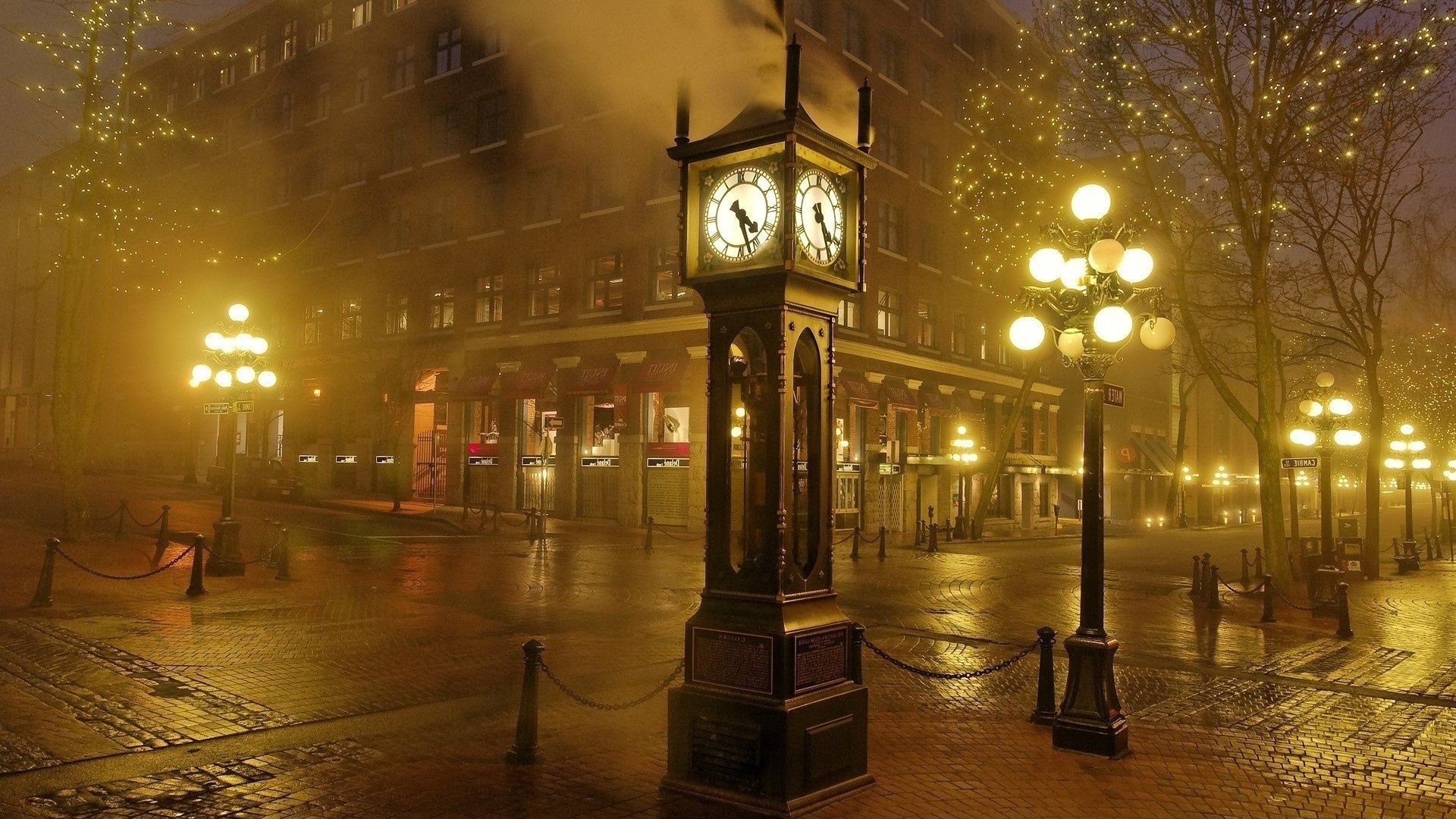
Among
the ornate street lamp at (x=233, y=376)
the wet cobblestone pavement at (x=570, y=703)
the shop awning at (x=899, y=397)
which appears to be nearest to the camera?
the wet cobblestone pavement at (x=570, y=703)

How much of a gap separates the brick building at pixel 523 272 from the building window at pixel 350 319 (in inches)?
5.4

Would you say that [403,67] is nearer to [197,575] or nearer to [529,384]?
[529,384]

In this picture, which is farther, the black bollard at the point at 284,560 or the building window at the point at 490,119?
the building window at the point at 490,119

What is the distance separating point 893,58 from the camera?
36469 mm

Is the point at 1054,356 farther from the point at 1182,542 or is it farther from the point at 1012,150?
the point at 1012,150

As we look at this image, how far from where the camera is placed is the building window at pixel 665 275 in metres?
31.5

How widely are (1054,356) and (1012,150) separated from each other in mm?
13421

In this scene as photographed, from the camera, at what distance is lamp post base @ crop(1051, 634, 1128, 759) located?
24.2 feet

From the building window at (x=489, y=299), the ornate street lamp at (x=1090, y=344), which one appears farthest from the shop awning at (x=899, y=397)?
the ornate street lamp at (x=1090, y=344)

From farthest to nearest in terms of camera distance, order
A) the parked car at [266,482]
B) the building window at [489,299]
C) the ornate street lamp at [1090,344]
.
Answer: the building window at [489,299]
the parked car at [266,482]
the ornate street lamp at [1090,344]

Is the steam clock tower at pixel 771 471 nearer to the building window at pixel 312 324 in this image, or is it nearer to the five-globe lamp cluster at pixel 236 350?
the five-globe lamp cluster at pixel 236 350

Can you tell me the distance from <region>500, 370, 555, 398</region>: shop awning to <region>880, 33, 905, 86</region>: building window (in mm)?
15827

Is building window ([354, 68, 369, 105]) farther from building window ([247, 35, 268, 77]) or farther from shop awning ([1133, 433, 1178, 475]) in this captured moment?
shop awning ([1133, 433, 1178, 475])

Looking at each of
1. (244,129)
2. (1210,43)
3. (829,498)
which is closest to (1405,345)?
(1210,43)
